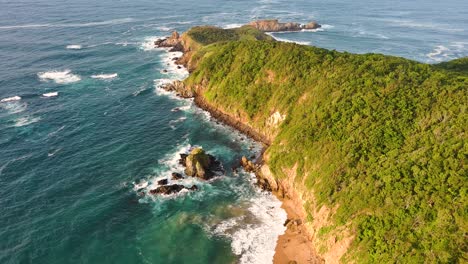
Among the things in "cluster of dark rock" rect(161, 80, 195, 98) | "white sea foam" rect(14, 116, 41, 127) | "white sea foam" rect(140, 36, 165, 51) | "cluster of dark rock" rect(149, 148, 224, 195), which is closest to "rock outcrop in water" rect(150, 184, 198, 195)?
"cluster of dark rock" rect(149, 148, 224, 195)

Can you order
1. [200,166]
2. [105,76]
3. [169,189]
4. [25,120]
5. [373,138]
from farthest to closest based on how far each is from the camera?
[105,76]
[25,120]
[200,166]
[169,189]
[373,138]

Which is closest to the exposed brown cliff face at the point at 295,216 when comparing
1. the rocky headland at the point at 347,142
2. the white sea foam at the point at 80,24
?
the rocky headland at the point at 347,142

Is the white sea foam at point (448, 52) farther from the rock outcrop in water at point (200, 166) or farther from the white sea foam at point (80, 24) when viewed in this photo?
the white sea foam at point (80, 24)

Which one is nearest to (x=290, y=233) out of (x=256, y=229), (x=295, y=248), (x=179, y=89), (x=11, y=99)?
(x=295, y=248)

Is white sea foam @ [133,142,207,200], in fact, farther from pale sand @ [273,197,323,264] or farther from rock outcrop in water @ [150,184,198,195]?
pale sand @ [273,197,323,264]

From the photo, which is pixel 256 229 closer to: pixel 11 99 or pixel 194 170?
pixel 194 170

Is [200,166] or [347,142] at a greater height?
[347,142]

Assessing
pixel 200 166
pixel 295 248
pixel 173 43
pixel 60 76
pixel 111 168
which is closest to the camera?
pixel 295 248
